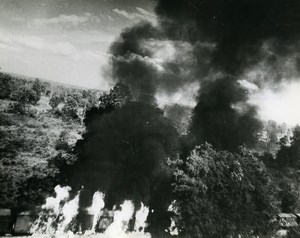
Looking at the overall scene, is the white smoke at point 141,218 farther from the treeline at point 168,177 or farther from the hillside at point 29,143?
the hillside at point 29,143

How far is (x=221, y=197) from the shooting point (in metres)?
19.5

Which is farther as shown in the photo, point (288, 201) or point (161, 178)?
point (288, 201)

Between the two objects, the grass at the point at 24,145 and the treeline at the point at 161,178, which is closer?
the treeline at the point at 161,178

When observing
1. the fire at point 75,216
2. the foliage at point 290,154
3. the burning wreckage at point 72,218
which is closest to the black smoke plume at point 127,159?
the fire at point 75,216

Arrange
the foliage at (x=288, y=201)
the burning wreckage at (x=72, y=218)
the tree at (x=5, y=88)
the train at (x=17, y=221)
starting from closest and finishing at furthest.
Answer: the train at (x=17, y=221)
the burning wreckage at (x=72, y=218)
the foliage at (x=288, y=201)
the tree at (x=5, y=88)

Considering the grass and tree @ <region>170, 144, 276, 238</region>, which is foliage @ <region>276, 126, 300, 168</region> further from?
the grass

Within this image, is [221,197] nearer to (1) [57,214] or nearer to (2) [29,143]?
(1) [57,214]

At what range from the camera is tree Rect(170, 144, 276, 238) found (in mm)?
18969

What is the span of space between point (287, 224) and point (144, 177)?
12958mm

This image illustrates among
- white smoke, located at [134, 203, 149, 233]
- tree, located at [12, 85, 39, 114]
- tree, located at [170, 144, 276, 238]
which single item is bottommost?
white smoke, located at [134, 203, 149, 233]

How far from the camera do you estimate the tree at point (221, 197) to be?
19.0 m

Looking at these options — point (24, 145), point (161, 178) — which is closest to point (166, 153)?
point (161, 178)

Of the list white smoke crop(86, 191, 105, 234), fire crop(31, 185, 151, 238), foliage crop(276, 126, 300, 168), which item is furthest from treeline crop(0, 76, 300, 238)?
foliage crop(276, 126, 300, 168)

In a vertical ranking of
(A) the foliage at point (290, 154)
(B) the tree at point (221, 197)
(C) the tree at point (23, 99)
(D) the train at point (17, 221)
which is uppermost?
(C) the tree at point (23, 99)
